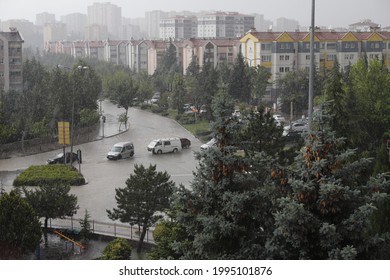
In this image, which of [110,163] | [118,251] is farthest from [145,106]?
[118,251]

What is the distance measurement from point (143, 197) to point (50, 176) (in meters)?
0.61

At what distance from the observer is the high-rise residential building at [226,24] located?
157 inches

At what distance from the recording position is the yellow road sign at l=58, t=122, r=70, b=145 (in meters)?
4.05

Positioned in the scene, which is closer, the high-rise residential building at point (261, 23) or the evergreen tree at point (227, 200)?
the evergreen tree at point (227, 200)

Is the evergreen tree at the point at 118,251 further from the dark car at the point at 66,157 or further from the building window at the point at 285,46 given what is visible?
the building window at the point at 285,46

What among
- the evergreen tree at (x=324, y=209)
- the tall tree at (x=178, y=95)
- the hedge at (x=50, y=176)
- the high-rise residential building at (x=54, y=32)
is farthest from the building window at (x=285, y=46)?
the evergreen tree at (x=324, y=209)

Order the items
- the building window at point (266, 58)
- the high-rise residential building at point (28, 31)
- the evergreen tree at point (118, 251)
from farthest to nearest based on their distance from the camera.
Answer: the building window at point (266, 58) < the high-rise residential building at point (28, 31) < the evergreen tree at point (118, 251)

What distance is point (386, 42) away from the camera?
178 inches

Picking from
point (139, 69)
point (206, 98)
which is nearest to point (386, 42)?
point (206, 98)

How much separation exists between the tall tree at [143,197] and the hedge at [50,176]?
324 millimetres

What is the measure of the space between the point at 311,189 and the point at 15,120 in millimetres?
2387

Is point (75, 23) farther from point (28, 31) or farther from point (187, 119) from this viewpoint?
point (187, 119)

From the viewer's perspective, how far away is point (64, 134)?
13.3 ft

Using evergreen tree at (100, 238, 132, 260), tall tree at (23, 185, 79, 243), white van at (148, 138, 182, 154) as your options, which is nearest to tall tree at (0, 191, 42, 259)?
tall tree at (23, 185, 79, 243)
